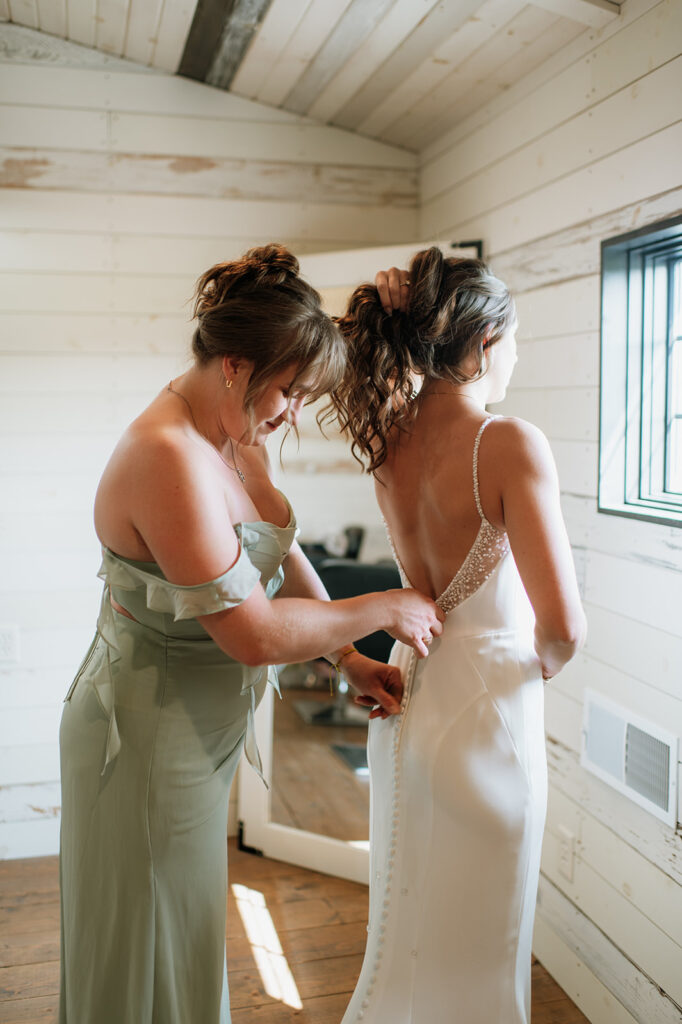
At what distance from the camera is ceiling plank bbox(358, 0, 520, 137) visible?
83.5 inches

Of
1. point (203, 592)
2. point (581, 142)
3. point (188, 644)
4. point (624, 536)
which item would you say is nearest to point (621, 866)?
point (624, 536)

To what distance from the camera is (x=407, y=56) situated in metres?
2.48

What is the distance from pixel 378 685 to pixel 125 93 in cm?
240

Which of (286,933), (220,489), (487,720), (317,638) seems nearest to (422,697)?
(487,720)

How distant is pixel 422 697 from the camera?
1.54 m

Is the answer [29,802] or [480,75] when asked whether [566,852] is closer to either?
[29,802]

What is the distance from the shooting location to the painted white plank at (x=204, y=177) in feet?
9.72

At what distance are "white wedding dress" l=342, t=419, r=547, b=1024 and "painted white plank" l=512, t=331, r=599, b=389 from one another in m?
0.86

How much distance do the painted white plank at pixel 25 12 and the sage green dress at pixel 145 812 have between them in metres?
2.15

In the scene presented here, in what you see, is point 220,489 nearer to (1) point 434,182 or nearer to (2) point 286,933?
(2) point 286,933

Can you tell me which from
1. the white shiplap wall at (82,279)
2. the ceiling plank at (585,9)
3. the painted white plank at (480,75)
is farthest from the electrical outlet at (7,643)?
the ceiling plank at (585,9)

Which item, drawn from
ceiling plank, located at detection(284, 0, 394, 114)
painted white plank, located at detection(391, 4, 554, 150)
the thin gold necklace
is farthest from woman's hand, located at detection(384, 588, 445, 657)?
ceiling plank, located at detection(284, 0, 394, 114)

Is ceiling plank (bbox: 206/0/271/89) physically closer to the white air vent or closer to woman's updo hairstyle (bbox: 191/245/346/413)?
woman's updo hairstyle (bbox: 191/245/346/413)

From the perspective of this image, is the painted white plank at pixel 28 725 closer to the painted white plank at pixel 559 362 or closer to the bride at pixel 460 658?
the bride at pixel 460 658
